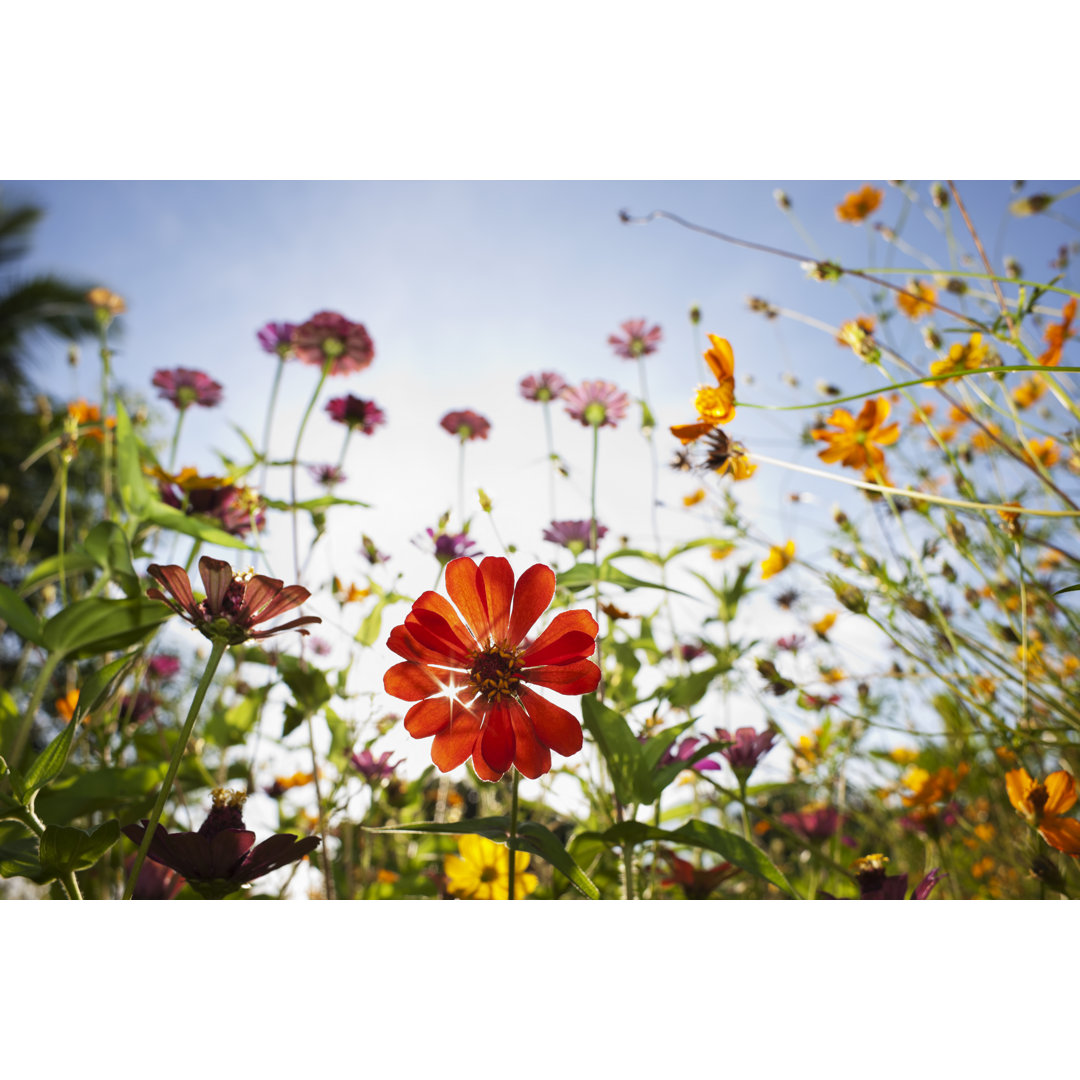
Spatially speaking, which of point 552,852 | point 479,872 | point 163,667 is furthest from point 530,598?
point 163,667

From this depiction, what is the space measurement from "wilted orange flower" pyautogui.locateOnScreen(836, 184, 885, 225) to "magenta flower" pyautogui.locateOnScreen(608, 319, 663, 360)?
309 mm

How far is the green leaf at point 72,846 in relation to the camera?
270mm

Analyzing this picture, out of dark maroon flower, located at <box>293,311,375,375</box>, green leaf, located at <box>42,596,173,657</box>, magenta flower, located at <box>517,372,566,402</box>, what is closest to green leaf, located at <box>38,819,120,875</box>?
green leaf, located at <box>42,596,173,657</box>

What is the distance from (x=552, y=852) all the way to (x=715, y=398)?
0.28 meters

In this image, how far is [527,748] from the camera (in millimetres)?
290

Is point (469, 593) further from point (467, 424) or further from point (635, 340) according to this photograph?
point (635, 340)

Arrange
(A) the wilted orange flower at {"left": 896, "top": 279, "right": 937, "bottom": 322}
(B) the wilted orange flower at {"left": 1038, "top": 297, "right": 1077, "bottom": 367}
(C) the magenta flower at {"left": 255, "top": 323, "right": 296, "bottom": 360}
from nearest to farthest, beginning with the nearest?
(B) the wilted orange flower at {"left": 1038, "top": 297, "right": 1077, "bottom": 367} < (C) the magenta flower at {"left": 255, "top": 323, "right": 296, "bottom": 360} < (A) the wilted orange flower at {"left": 896, "top": 279, "right": 937, "bottom": 322}

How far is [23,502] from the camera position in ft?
10.4

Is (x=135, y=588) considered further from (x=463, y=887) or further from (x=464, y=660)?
(x=463, y=887)

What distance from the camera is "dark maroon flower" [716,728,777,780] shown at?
1.57 ft

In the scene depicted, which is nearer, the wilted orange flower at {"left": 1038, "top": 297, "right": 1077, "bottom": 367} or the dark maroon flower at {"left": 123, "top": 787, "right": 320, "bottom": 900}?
the dark maroon flower at {"left": 123, "top": 787, "right": 320, "bottom": 900}

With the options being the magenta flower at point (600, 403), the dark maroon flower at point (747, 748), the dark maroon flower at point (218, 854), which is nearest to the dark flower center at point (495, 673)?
the dark maroon flower at point (218, 854)

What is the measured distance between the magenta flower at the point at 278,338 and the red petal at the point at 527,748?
562 millimetres

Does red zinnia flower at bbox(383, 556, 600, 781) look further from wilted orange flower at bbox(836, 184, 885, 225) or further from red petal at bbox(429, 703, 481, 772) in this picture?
wilted orange flower at bbox(836, 184, 885, 225)
